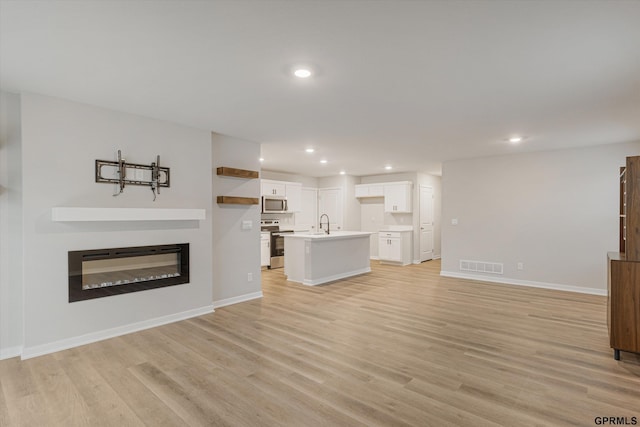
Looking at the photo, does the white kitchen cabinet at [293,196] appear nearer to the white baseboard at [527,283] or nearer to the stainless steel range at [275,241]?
the stainless steel range at [275,241]

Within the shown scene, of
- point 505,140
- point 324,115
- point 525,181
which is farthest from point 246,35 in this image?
point 525,181

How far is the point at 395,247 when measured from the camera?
27.9 ft

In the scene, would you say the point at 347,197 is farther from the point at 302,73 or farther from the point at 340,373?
the point at 340,373

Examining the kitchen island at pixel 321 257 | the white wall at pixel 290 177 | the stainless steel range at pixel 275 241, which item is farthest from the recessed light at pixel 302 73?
the white wall at pixel 290 177

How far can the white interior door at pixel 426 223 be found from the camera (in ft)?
29.6

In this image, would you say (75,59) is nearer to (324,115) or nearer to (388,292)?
(324,115)

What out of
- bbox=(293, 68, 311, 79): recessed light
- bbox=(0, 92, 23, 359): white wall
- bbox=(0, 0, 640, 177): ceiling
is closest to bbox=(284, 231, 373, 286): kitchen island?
bbox=(0, 0, 640, 177): ceiling

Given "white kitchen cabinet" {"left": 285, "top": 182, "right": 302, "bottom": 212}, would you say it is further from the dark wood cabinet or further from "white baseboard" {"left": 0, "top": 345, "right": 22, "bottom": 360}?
the dark wood cabinet

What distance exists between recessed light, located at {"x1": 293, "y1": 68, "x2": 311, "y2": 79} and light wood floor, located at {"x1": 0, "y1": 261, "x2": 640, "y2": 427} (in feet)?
8.16

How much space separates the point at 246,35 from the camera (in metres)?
2.14

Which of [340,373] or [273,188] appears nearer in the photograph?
[340,373]

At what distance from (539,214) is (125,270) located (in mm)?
6628

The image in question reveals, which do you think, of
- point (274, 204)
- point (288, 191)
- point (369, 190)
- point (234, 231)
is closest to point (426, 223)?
point (369, 190)

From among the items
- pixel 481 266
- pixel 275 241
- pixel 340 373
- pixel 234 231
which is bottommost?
pixel 340 373
